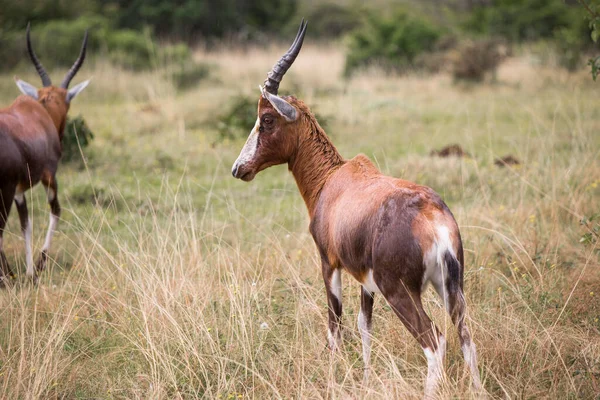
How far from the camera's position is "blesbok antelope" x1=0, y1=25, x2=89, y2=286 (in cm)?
653

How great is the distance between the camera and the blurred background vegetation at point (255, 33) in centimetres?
1881

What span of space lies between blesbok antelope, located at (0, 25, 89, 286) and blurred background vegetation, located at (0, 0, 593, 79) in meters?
9.74

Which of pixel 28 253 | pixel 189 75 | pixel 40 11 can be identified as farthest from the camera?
pixel 40 11

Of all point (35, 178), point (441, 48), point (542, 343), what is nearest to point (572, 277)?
point (542, 343)

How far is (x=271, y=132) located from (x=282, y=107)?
8.7 inches

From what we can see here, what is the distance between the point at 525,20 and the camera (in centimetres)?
2683

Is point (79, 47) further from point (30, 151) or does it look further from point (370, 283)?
point (370, 283)

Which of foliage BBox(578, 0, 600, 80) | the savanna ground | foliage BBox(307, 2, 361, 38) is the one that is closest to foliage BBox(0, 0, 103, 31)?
the savanna ground

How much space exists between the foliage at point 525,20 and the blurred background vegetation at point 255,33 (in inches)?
1.5

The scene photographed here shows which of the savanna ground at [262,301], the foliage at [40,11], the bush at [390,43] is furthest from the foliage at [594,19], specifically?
the foliage at [40,11]

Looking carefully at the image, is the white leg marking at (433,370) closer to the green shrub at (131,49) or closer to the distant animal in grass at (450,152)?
the distant animal in grass at (450,152)

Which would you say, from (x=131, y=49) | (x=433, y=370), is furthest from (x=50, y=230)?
(x=131, y=49)

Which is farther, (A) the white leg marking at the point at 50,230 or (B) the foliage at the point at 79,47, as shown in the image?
(B) the foliage at the point at 79,47

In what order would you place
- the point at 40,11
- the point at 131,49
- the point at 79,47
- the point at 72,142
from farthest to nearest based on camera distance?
1. the point at 40,11
2. the point at 131,49
3. the point at 79,47
4. the point at 72,142
